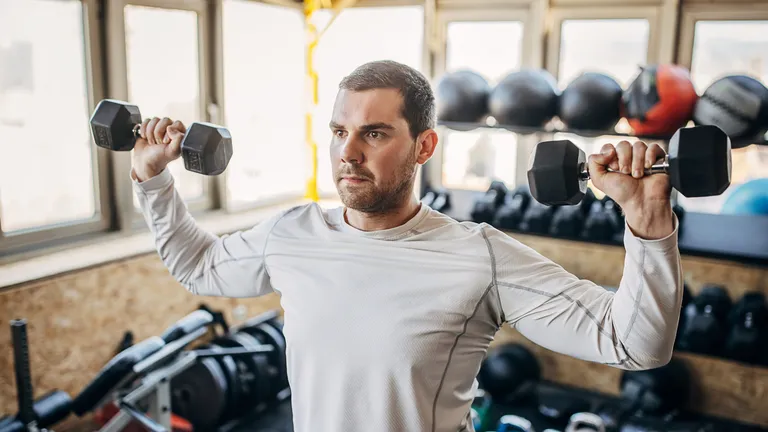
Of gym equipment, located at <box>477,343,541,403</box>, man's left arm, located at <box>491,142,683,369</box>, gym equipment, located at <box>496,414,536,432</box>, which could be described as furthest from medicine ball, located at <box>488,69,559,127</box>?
Result: man's left arm, located at <box>491,142,683,369</box>

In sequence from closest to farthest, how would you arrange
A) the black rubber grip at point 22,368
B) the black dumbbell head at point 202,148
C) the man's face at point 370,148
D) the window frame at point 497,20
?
1. the man's face at point 370,148
2. the black dumbbell head at point 202,148
3. the black rubber grip at point 22,368
4. the window frame at point 497,20

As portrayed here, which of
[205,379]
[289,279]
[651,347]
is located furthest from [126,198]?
[651,347]

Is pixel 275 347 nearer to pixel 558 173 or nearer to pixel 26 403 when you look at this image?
pixel 26 403

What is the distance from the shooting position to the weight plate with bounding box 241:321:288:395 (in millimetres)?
3285

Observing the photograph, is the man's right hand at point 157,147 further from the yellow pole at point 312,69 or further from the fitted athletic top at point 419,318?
the yellow pole at point 312,69

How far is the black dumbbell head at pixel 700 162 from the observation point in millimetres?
952

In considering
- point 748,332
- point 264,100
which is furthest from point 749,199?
point 264,100

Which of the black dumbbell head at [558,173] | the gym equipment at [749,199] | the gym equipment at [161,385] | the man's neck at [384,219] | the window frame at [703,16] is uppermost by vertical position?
the window frame at [703,16]

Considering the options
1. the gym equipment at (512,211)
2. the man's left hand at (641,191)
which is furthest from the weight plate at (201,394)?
the man's left hand at (641,191)

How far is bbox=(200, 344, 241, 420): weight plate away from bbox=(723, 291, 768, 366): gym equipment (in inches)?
88.4

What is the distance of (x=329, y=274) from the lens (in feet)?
4.11

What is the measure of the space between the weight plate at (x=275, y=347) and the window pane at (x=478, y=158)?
1.88 metres

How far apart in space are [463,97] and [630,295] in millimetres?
2603

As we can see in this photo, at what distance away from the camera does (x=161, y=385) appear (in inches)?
100
